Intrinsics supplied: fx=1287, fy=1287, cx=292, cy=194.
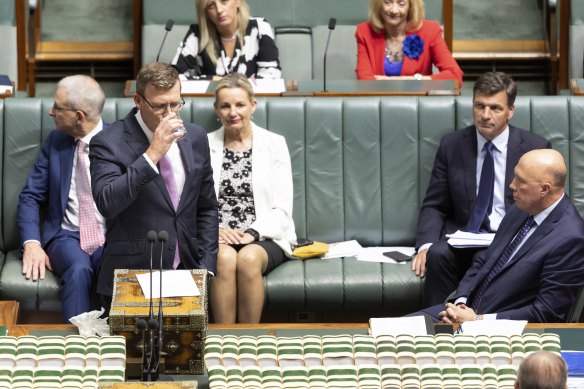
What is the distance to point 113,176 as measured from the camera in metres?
4.11

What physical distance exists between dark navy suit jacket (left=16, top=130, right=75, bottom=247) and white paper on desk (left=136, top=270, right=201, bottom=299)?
1526 millimetres

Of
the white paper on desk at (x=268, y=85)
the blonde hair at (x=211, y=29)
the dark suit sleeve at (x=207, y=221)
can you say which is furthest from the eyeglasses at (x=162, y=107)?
the blonde hair at (x=211, y=29)

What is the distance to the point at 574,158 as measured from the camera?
17.7ft

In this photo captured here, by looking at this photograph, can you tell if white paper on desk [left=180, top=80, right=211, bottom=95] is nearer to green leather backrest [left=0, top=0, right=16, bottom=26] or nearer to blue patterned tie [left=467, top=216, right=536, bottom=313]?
green leather backrest [left=0, top=0, right=16, bottom=26]

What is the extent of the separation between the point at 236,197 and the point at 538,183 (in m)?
1.35

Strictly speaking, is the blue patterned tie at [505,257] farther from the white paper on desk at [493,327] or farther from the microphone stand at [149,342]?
the microphone stand at [149,342]

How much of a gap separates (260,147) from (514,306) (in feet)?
4.50

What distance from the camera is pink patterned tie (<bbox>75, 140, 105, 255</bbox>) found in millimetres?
4941

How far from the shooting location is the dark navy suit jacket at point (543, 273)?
163 inches

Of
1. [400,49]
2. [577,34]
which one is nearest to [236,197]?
[400,49]

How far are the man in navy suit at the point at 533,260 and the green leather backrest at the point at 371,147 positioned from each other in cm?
102

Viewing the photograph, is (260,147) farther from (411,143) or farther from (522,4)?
(522,4)

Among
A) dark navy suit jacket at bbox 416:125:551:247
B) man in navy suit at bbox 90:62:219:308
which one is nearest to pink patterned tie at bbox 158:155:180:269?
man in navy suit at bbox 90:62:219:308

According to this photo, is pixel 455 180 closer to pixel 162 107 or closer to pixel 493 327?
pixel 162 107
